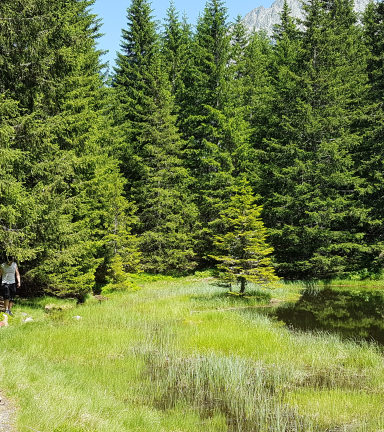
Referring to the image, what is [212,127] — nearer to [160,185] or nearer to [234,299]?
[160,185]

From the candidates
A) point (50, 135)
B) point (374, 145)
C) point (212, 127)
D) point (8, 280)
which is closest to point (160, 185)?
point (212, 127)

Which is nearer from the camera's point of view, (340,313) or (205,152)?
(340,313)

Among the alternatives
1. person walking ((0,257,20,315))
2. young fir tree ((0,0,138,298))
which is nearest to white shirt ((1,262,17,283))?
person walking ((0,257,20,315))

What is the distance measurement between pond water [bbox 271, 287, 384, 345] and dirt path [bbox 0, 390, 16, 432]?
9.31 metres

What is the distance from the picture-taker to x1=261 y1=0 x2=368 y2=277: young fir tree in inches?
901

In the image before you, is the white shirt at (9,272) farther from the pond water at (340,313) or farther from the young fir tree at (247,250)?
the pond water at (340,313)

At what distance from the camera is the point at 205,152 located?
91.1 feet

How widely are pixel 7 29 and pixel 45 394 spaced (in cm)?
1025

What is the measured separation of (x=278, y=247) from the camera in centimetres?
2611

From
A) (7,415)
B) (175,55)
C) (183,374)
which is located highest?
(175,55)

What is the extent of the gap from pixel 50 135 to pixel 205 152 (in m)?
16.3

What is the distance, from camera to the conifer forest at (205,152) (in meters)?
13.7

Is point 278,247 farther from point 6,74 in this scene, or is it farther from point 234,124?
point 6,74

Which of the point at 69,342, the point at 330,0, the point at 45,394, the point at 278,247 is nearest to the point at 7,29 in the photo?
the point at 69,342
